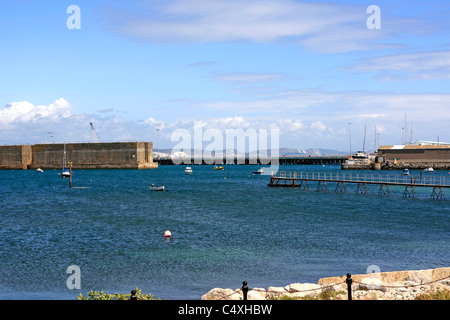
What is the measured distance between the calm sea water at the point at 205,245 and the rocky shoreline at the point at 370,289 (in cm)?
435

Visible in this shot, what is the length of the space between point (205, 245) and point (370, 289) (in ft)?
63.9

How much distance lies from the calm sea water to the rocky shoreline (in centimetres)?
435

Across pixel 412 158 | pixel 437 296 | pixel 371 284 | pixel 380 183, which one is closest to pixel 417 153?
pixel 412 158

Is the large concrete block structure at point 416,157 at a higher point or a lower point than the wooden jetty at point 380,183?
higher

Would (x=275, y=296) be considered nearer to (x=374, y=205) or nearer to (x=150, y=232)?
(x=150, y=232)

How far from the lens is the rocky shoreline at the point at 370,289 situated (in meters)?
19.1

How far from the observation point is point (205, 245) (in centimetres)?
3853

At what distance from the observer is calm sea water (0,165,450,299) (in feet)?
90.4

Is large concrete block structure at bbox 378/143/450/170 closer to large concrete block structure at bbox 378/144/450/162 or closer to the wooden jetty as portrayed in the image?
large concrete block structure at bbox 378/144/450/162

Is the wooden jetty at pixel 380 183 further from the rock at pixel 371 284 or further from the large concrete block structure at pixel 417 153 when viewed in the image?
the large concrete block structure at pixel 417 153

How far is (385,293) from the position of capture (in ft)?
65.1

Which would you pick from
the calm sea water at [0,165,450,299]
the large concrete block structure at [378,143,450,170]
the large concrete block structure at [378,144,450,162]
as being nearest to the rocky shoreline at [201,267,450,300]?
the calm sea water at [0,165,450,299]

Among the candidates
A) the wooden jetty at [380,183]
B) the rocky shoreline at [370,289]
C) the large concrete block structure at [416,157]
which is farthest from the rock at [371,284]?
the large concrete block structure at [416,157]

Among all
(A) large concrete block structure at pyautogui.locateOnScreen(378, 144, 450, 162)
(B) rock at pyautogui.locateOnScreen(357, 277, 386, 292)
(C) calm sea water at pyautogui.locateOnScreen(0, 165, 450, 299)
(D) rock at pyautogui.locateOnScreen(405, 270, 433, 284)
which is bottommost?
(C) calm sea water at pyautogui.locateOnScreen(0, 165, 450, 299)
